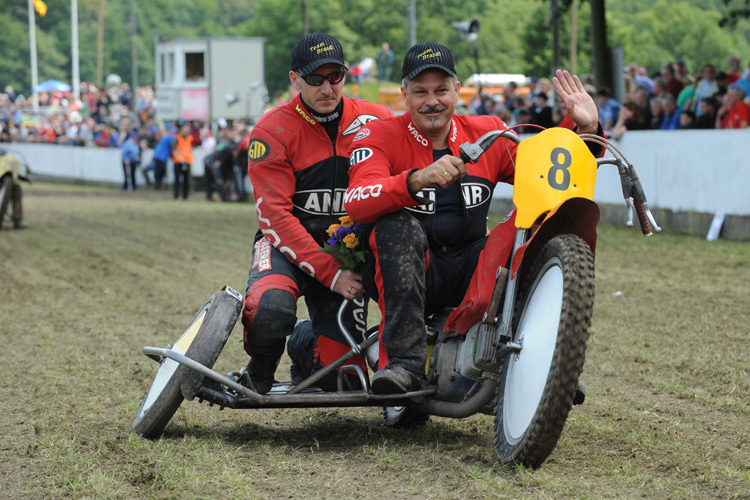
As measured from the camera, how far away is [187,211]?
22.5 metres

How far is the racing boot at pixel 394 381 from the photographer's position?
174 inches

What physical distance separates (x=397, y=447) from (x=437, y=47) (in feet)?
5.74

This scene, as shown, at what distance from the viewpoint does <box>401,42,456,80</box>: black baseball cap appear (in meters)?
4.57

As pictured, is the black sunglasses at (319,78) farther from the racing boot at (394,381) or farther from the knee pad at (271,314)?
the racing boot at (394,381)

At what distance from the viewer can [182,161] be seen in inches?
1143

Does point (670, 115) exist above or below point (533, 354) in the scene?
above

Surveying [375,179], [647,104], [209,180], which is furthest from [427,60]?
[209,180]

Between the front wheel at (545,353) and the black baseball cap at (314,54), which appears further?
the black baseball cap at (314,54)

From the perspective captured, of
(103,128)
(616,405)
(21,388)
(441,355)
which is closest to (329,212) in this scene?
(441,355)

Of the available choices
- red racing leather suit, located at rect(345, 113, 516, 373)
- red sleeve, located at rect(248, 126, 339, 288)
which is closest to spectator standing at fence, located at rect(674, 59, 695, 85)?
red sleeve, located at rect(248, 126, 339, 288)

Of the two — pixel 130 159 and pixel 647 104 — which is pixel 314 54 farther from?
pixel 130 159

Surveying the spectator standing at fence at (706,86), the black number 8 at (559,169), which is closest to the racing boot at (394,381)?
the black number 8 at (559,169)

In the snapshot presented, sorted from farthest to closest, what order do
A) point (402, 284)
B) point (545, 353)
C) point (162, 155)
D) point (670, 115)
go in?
point (162, 155)
point (670, 115)
point (402, 284)
point (545, 353)

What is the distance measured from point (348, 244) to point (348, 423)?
3.65 ft
